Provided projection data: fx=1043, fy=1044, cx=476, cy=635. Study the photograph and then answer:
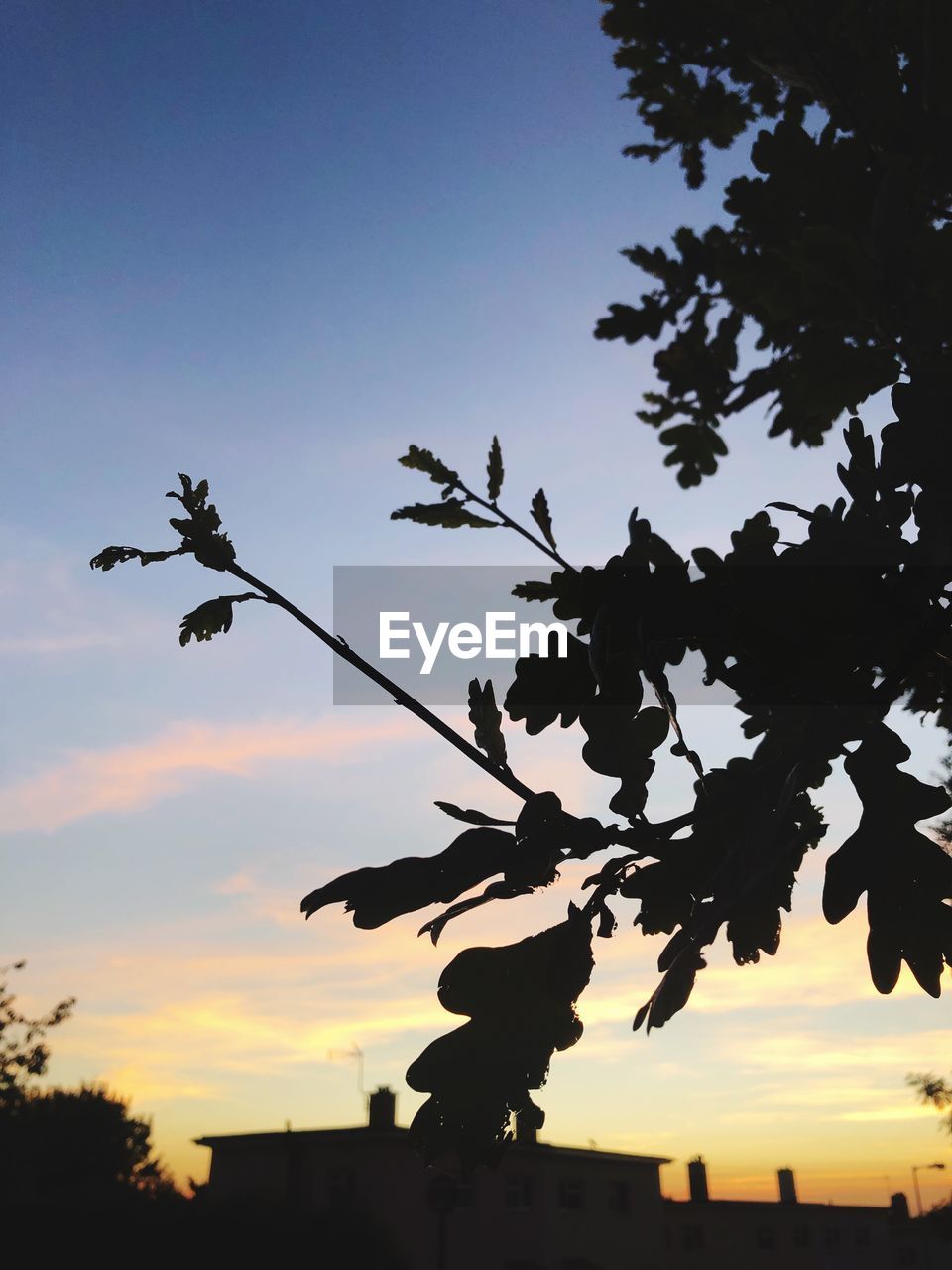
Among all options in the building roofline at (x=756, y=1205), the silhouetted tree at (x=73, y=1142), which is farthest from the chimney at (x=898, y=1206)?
the silhouetted tree at (x=73, y=1142)

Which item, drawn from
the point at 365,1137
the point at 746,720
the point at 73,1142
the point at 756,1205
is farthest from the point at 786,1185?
the point at 746,720

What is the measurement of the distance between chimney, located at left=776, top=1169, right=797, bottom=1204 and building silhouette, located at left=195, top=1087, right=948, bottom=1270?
2769 mm

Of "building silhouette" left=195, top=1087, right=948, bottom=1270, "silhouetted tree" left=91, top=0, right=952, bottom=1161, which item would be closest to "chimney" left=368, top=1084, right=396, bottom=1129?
"building silhouette" left=195, top=1087, right=948, bottom=1270

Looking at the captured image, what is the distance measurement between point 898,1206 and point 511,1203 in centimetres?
3750

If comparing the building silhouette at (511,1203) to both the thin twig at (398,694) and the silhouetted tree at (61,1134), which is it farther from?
the thin twig at (398,694)

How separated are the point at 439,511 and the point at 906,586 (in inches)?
58.2

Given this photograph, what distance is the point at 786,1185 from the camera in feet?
197

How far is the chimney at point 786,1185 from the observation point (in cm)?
5944

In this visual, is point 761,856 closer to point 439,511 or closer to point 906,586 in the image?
point 906,586

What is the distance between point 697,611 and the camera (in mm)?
2010

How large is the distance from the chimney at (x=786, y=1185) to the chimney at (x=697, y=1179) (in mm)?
5699

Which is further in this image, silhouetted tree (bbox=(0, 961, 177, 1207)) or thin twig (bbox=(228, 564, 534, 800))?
silhouetted tree (bbox=(0, 961, 177, 1207))

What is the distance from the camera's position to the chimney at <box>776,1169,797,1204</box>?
59.4 meters

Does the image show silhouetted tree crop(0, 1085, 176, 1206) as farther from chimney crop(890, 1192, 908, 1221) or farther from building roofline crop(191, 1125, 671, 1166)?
chimney crop(890, 1192, 908, 1221)
